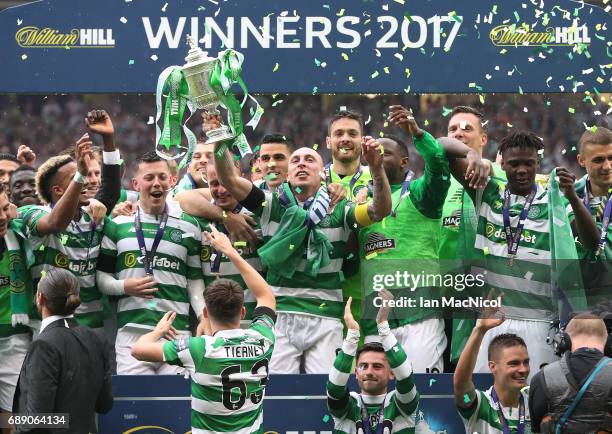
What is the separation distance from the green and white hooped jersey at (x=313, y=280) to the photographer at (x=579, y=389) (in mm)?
1817

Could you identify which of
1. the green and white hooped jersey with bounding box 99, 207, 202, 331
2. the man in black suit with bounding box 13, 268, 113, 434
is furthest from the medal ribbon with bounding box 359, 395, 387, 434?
the man in black suit with bounding box 13, 268, 113, 434

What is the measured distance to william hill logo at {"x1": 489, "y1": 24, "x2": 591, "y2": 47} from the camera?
7.65 meters

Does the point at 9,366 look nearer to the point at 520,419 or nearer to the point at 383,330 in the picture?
the point at 383,330

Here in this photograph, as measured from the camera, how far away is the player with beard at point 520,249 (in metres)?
7.52

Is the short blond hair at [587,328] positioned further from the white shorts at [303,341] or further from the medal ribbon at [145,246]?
the medal ribbon at [145,246]

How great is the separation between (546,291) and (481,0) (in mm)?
1875

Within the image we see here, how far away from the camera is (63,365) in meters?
6.45

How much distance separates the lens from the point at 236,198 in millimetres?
7578

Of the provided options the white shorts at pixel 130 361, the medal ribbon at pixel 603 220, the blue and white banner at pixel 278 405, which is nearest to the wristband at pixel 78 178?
the white shorts at pixel 130 361

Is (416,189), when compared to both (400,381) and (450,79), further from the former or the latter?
(400,381)

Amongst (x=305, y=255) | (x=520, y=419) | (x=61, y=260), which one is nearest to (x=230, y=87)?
(x=305, y=255)

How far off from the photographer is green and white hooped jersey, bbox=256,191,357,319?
1817 mm

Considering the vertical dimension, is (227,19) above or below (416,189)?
above

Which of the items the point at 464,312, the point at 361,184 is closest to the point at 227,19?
the point at 361,184
